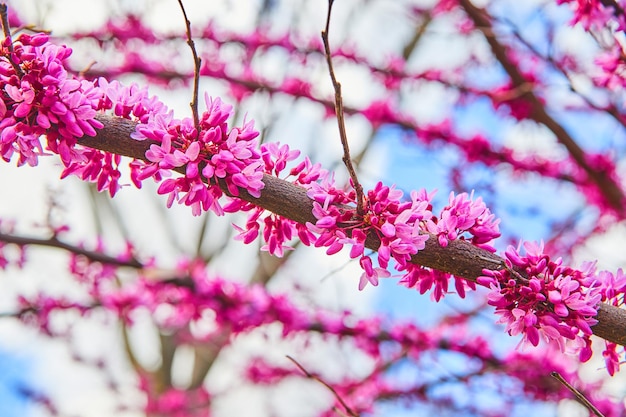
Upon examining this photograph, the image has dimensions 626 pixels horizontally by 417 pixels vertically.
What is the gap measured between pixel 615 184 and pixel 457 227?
3.17 meters

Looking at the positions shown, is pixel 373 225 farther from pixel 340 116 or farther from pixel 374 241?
pixel 340 116

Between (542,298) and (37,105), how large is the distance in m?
1.34

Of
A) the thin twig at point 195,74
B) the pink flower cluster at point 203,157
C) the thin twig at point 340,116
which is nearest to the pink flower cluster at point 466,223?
the thin twig at point 340,116

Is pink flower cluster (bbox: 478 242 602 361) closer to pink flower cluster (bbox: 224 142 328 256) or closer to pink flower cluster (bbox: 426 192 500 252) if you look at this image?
pink flower cluster (bbox: 426 192 500 252)

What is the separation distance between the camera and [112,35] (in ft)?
15.0

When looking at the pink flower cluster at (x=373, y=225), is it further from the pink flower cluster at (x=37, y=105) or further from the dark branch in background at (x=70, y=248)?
the dark branch in background at (x=70, y=248)

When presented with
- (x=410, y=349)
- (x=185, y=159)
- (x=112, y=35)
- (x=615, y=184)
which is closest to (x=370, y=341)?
(x=410, y=349)

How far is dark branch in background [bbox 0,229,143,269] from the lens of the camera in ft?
10.0

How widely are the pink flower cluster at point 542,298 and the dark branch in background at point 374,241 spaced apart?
46mm

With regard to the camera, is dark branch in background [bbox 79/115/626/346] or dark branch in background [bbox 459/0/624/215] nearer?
dark branch in background [bbox 79/115/626/346]

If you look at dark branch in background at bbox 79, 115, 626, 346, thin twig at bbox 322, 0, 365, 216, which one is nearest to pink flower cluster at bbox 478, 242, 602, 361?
dark branch in background at bbox 79, 115, 626, 346

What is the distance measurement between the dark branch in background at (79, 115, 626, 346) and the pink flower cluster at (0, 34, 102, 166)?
62 mm

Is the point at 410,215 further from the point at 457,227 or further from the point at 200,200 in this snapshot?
the point at 200,200

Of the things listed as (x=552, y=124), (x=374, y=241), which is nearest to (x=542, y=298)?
(x=374, y=241)
